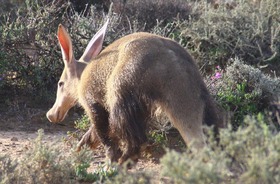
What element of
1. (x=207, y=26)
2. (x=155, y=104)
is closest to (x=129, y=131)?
(x=155, y=104)

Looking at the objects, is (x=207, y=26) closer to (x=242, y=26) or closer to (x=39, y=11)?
(x=242, y=26)

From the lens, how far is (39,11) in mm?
9266

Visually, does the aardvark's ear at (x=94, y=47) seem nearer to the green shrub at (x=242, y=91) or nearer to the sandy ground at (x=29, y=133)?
the sandy ground at (x=29, y=133)

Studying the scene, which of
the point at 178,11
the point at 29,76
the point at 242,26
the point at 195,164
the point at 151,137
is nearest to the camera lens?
the point at 195,164

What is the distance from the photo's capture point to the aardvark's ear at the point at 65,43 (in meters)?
7.38

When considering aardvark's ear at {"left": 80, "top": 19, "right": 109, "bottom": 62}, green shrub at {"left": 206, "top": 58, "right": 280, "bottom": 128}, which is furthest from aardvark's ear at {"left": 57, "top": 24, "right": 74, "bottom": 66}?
green shrub at {"left": 206, "top": 58, "right": 280, "bottom": 128}

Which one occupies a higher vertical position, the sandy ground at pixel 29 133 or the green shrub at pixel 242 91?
the green shrub at pixel 242 91

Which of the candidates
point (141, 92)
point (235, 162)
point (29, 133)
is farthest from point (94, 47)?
point (235, 162)

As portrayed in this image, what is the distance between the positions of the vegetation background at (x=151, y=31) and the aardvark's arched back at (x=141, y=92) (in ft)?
1.14

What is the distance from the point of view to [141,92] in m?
6.08

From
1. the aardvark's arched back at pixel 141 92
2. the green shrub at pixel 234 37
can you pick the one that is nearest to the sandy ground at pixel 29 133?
the aardvark's arched back at pixel 141 92

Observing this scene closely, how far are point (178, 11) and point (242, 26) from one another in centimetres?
134

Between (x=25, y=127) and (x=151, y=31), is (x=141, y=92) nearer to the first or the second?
(x=25, y=127)

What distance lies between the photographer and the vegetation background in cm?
600
